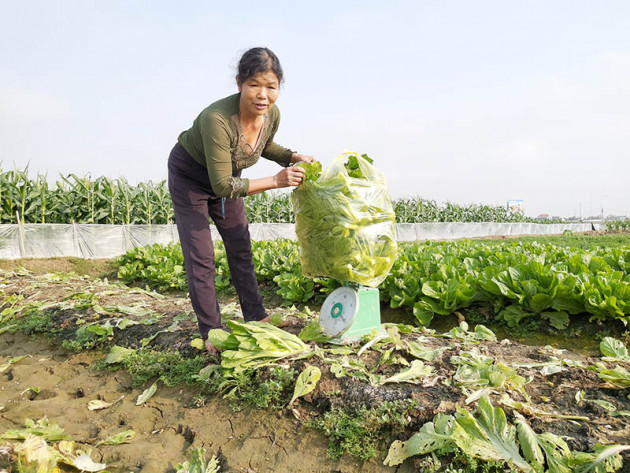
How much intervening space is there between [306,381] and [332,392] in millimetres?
146

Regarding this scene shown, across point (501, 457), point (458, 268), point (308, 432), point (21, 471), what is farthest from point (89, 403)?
point (458, 268)

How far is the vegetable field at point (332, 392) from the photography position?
1.73 metres

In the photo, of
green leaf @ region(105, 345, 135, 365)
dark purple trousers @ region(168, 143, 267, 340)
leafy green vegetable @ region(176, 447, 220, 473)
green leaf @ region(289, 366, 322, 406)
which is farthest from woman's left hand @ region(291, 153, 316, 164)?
leafy green vegetable @ region(176, 447, 220, 473)

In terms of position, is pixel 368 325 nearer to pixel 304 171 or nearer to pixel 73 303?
pixel 304 171

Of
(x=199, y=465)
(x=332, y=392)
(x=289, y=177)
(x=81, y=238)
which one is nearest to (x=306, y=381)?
(x=332, y=392)

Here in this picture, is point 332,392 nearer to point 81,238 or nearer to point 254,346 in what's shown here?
point 254,346

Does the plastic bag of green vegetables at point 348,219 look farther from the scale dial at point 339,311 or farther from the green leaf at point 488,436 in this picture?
the green leaf at point 488,436

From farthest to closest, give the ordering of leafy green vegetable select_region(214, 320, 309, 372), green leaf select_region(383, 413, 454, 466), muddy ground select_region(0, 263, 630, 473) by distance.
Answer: leafy green vegetable select_region(214, 320, 309, 372) < muddy ground select_region(0, 263, 630, 473) < green leaf select_region(383, 413, 454, 466)

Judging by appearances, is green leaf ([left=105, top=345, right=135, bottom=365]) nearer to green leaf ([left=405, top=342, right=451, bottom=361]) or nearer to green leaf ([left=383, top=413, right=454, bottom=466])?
green leaf ([left=405, top=342, right=451, bottom=361])

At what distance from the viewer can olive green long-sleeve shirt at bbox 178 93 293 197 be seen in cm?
263

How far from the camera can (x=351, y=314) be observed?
Answer: 2.59 meters

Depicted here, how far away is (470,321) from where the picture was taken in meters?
4.38

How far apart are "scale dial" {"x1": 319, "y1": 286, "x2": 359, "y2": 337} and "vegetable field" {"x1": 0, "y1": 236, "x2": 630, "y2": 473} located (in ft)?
0.26

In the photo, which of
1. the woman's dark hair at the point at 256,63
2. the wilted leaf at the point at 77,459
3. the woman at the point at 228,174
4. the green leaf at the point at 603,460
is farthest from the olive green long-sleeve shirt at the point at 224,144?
the green leaf at the point at 603,460
